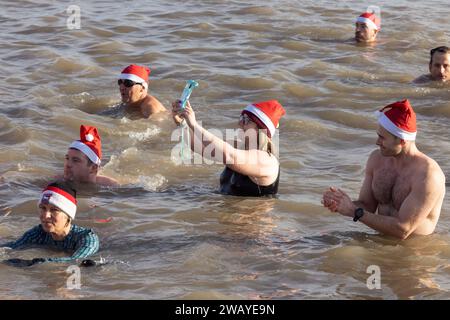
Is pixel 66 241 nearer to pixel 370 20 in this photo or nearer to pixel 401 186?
pixel 401 186

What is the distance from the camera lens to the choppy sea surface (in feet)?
24.8

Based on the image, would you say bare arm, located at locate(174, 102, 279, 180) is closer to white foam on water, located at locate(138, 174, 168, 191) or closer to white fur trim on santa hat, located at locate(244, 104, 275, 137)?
white fur trim on santa hat, located at locate(244, 104, 275, 137)

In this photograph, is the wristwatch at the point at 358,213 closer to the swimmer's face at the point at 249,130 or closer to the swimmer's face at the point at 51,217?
the swimmer's face at the point at 249,130

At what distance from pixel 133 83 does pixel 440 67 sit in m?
4.64

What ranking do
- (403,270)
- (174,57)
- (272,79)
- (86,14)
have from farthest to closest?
1. (86,14)
2. (174,57)
3. (272,79)
4. (403,270)

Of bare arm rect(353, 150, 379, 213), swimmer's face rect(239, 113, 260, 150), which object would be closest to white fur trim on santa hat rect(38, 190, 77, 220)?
swimmer's face rect(239, 113, 260, 150)

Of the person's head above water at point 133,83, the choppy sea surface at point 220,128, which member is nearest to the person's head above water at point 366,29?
the choppy sea surface at point 220,128

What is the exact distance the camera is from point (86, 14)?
1905cm

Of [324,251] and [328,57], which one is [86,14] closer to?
[328,57]

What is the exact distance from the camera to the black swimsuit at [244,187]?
9.34m

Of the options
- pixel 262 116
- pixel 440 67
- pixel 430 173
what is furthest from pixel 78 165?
pixel 440 67

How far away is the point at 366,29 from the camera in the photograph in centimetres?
1683

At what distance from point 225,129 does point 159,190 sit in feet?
7.89
